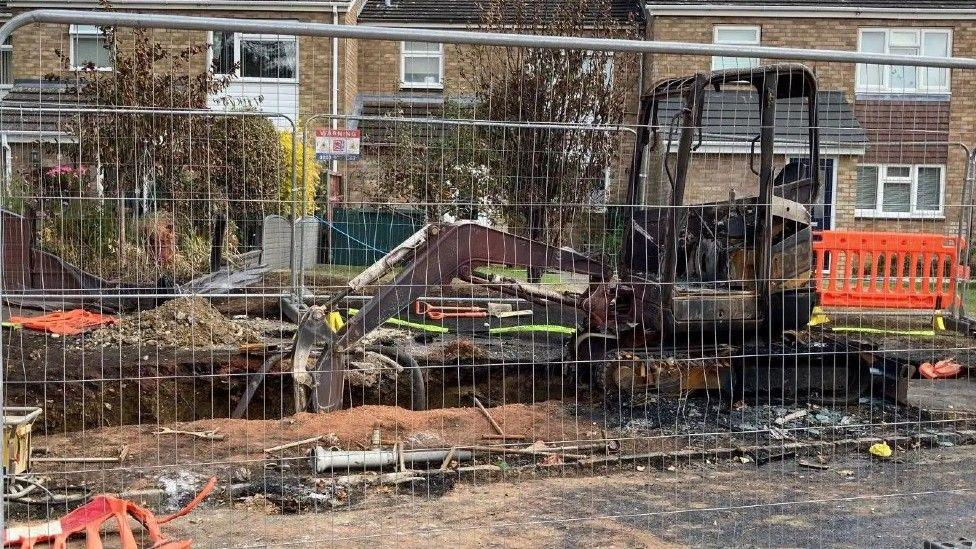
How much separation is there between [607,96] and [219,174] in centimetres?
873

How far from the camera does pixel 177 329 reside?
11.0 m

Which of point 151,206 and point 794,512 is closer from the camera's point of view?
point 794,512

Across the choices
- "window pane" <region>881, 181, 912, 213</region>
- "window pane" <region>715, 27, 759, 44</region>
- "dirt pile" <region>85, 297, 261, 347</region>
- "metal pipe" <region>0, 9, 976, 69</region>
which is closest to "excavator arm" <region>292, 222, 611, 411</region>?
"window pane" <region>881, 181, 912, 213</region>

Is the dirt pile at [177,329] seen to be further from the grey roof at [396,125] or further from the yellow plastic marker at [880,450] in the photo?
the yellow plastic marker at [880,450]

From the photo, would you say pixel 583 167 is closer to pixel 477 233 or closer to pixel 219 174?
pixel 477 233

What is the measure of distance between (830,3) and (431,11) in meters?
10.00

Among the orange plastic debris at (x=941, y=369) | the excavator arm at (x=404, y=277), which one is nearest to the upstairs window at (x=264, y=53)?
the excavator arm at (x=404, y=277)

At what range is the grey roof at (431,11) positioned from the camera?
86.2 feet

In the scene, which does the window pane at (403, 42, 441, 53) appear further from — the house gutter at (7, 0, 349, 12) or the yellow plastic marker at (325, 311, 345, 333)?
the house gutter at (7, 0, 349, 12)

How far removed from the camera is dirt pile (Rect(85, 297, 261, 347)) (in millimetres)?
10672

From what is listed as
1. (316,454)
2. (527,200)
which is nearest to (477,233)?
(527,200)

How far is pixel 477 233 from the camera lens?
7488 millimetres

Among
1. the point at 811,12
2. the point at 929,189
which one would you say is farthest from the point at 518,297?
the point at 811,12

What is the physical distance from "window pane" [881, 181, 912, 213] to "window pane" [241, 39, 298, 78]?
4104 mm
